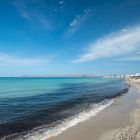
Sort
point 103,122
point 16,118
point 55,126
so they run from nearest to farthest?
point 55,126 < point 103,122 < point 16,118

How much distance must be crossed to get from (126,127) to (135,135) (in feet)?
5.55

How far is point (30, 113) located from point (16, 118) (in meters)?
1.79

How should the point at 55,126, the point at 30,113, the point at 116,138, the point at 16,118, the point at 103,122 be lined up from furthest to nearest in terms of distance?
the point at 30,113, the point at 16,118, the point at 103,122, the point at 55,126, the point at 116,138

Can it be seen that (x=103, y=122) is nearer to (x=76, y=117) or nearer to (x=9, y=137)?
(x=76, y=117)

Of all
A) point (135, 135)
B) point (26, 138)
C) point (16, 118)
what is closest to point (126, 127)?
point (135, 135)

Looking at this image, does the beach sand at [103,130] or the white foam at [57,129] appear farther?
the white foam at [57,129]

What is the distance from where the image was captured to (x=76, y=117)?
1410 centimetres

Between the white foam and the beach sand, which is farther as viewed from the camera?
the white foam

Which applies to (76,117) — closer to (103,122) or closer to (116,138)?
(103,122)

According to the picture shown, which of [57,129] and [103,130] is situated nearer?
[103,130]

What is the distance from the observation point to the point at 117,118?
13906 millimetres

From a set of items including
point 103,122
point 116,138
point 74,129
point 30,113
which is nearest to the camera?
point 116,138

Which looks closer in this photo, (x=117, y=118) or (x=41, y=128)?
(x=41, y=128)

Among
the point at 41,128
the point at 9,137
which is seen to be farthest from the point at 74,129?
the point at 9,137
